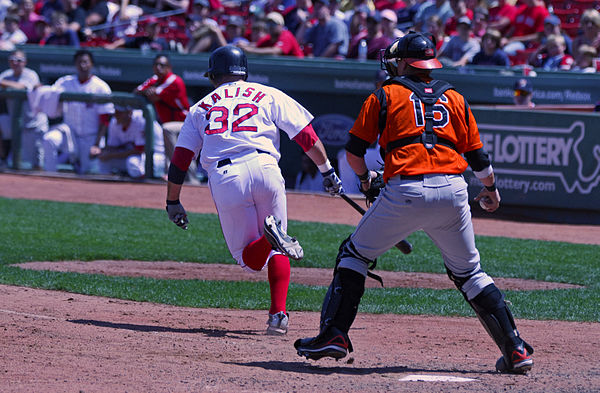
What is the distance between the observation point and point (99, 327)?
6117 millimetres

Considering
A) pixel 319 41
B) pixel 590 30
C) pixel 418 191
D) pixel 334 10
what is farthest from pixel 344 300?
pixel 334 10

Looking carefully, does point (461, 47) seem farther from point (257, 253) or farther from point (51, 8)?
point (51, 8)

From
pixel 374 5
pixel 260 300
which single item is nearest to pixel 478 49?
pixel 374 5

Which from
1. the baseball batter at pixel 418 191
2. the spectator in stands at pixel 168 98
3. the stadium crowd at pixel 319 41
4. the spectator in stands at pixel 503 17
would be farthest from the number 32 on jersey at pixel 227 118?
the spectator in stands at pixel 503 17

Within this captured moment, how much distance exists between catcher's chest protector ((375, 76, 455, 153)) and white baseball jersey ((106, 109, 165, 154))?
34.7 feet

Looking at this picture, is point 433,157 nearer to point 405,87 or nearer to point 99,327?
point 405,87

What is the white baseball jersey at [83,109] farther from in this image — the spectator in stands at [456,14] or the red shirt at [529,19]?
the red shirt at [529,19]

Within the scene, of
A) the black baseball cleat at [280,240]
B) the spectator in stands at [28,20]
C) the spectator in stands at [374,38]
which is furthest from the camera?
the spectator in stands at [28,20]

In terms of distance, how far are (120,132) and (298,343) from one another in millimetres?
10796

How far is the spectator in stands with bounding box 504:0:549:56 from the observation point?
599 inches

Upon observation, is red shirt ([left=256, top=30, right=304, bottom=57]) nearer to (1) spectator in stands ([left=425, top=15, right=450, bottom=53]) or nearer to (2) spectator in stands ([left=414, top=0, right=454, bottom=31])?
(2) spectator in stands ([left=414, top=0, right=454, bottom=31])

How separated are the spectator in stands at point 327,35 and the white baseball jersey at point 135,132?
3.22 meters

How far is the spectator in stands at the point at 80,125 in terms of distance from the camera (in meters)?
15.6

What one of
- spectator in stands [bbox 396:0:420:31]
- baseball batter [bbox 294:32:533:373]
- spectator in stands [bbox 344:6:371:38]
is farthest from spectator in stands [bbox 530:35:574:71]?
baseball batter [bbox 294:32:533:373]
